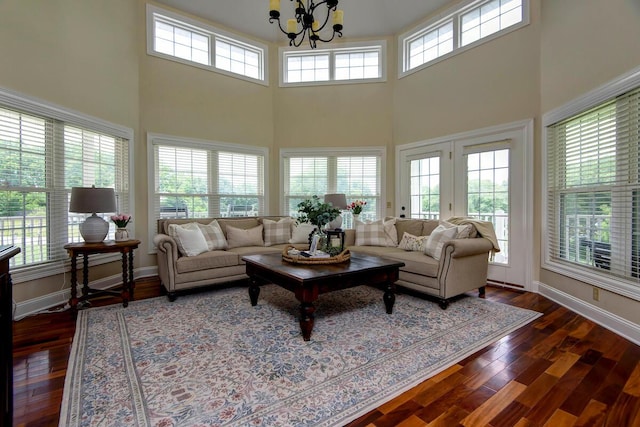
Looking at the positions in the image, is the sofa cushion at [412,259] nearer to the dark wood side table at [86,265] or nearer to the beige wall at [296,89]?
the beige wall at [296,89]

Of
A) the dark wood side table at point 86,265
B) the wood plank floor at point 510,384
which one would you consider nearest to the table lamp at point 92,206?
the dark wood side table at point 86,265

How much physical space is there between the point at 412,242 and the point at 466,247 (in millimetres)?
849

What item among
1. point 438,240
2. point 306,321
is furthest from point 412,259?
point 306,321

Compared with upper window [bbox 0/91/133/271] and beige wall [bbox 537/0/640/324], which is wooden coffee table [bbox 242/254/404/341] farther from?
upper window [bbox 0/91/133/271]

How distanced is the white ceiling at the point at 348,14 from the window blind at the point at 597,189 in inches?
117

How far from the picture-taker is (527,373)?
203 centimetres

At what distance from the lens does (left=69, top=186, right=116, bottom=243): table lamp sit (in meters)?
3.15

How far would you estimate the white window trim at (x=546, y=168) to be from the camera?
2.53 metres

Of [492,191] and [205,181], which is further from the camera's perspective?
[205,181]

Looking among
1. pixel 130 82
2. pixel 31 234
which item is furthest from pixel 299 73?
pixel 31 234

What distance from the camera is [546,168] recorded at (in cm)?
367

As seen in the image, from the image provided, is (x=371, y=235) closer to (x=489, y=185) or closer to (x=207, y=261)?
(x=489, y=185)

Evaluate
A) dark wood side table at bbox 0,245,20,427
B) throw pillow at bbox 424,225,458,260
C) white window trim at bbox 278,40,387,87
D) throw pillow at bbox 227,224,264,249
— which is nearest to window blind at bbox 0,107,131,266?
throw pillow at bbox 227,224,264,249

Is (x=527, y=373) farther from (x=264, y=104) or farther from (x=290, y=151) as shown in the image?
(x=264, y=104)
